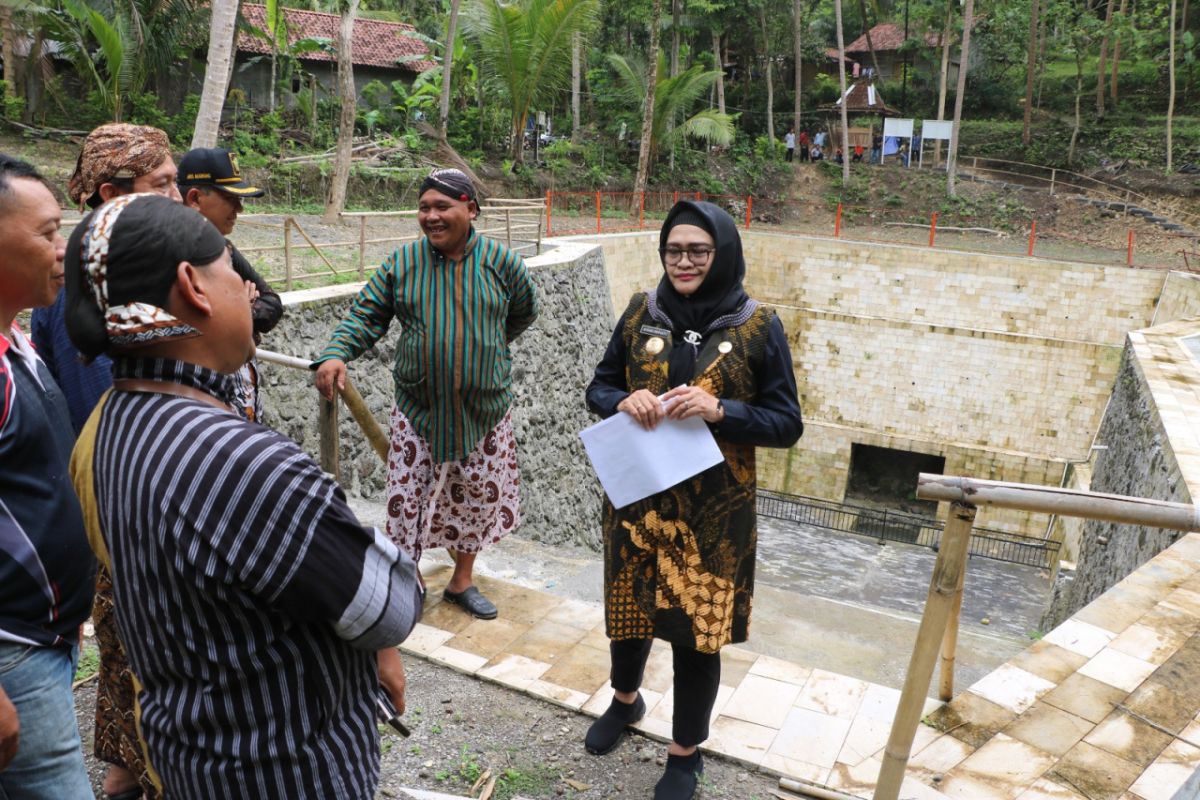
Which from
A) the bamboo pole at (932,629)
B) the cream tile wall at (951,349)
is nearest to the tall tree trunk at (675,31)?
the cream tile wall at (951,349)

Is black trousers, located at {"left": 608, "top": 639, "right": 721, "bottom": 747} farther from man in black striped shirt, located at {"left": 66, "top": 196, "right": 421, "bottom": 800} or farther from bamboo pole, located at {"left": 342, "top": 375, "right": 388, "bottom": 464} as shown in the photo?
bamboo pole, located at {"left": 342, "top": 375, "right": 388, "bottom": 464}

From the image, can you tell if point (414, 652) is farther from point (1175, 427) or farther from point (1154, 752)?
point (1175, 427)

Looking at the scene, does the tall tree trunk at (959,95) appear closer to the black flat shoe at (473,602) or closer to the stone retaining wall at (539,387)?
the stone retaining wall at (539,387)

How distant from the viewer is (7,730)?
1.33 m

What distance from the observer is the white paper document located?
7.45 ft

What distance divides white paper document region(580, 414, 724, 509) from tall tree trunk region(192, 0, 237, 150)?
675 centimetres

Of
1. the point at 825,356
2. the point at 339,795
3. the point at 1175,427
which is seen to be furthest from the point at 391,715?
the point at 825,356

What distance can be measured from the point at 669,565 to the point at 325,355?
56.5 inches

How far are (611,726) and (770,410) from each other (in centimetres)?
109

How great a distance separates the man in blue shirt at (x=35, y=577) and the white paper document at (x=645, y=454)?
120cm

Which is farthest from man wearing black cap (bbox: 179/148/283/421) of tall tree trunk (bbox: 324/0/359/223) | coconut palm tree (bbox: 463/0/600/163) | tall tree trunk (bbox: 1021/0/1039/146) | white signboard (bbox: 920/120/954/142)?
tall tree trunk (bbox: 1021/0/1039/146)

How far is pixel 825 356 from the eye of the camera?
16.9 m

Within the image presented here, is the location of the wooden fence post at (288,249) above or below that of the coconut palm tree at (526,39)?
below

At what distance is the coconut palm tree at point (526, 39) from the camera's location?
1786 centimetres
